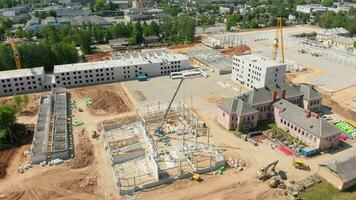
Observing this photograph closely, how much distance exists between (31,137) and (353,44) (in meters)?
76.8

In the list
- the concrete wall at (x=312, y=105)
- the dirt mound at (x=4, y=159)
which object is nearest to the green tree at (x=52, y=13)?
the dirt mound at (x=4, y=159)

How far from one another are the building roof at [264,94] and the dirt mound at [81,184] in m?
22.3

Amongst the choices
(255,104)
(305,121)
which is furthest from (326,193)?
(255,104)

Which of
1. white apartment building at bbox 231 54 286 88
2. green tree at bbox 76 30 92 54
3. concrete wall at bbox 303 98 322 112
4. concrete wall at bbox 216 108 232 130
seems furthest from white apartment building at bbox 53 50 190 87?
concrete wall at bbox 303 98 322 112

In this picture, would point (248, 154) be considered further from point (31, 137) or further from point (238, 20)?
point (238, 20)

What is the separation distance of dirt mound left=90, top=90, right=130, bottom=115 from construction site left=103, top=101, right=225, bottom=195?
11.6ft

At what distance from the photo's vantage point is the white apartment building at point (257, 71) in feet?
169

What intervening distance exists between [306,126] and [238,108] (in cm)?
834

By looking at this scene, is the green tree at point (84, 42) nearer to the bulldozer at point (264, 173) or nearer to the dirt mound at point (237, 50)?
the dirt mound at point (237, 50)

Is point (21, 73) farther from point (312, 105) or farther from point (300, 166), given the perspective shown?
point (312, 105)

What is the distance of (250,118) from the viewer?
40.2 m

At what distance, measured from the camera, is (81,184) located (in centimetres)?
3038

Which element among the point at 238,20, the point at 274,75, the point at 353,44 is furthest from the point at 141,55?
the point at 238,20

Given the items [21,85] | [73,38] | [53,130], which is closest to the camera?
[53,130]
